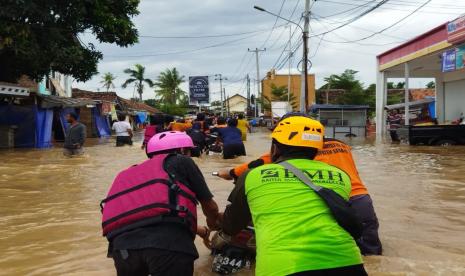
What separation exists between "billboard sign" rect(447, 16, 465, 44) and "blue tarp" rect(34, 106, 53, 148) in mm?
15379

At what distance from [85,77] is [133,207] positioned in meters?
18.1

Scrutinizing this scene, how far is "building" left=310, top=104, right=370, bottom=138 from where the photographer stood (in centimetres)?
3098

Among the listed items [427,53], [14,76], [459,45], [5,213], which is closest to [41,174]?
[5,213]

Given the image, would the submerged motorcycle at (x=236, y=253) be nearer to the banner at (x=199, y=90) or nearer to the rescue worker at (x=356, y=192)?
the rescue worker at (x=356, y=192)

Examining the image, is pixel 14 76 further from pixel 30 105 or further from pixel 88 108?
pixel 88 108

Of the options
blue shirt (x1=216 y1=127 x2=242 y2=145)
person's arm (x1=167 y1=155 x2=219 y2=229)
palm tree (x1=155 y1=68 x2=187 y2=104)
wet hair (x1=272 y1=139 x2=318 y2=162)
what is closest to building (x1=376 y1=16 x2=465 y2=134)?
blue shirt (x1=216 y1=127 x2=242 y2=145)

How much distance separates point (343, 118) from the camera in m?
31.8

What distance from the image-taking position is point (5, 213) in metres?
7.70

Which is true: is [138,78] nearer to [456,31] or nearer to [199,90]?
[199,90]

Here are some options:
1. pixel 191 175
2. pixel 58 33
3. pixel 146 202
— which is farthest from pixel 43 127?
pixel 146 202

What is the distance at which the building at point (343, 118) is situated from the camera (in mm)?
30984

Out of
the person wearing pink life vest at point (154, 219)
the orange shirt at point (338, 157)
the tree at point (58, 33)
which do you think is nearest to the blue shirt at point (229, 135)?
the tree at point (58, 33)

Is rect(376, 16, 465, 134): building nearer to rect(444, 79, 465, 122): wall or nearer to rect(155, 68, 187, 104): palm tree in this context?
rect(444, 79, 465, 122): wall

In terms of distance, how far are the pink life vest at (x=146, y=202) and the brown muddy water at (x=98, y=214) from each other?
159cm
